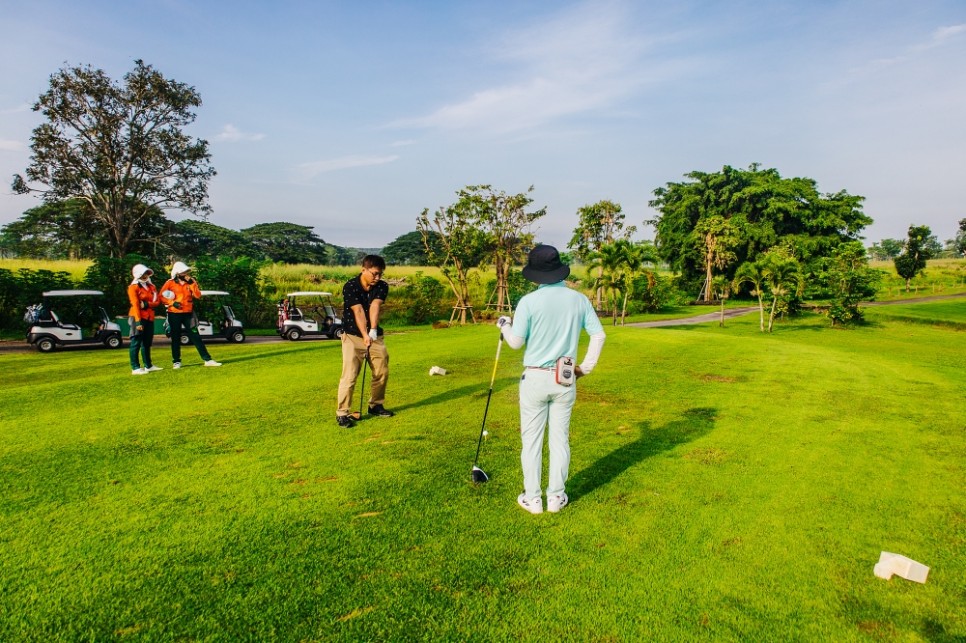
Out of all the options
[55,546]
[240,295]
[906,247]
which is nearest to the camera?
[55,546]

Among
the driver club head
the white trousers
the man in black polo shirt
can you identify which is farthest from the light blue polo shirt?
the man in black polo shirt

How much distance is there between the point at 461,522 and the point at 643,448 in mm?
3036

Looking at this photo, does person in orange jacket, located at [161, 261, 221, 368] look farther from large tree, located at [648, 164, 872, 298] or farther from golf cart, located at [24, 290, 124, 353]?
large tree, located at [648, 164, 872, 298]

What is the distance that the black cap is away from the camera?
15.2 feet

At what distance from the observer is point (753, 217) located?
59.0m

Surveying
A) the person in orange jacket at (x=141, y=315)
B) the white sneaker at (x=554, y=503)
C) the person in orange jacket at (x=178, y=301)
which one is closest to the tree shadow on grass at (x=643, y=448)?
the white sneaker at (x=554, y=503)

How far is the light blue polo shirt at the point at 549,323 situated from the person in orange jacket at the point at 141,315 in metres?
9.78

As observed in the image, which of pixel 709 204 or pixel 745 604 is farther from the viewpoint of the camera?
pixel 709 204

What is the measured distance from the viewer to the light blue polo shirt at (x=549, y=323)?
14.6ft

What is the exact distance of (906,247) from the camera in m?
53.6

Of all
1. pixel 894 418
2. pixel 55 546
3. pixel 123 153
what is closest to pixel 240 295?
pixel 123 153

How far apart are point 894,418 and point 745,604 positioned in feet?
21.7

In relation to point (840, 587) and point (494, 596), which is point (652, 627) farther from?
point (840, 587)

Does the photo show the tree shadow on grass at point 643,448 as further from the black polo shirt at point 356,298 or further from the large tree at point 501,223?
the large tree at point 501,223
